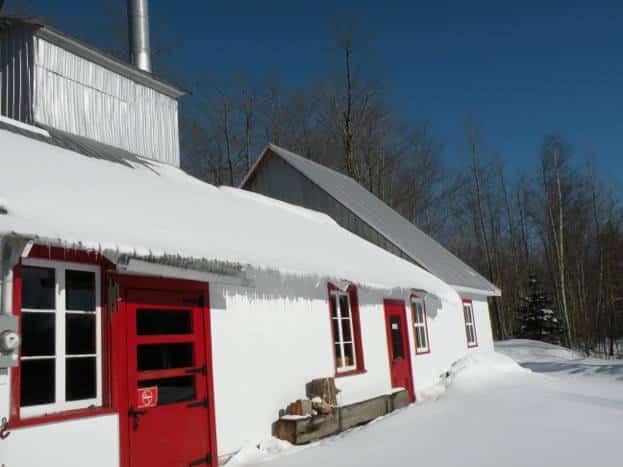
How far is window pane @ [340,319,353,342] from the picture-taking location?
9711 mm

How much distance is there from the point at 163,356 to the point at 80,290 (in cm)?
124

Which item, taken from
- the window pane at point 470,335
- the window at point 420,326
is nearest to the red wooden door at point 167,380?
the window at point 420,326

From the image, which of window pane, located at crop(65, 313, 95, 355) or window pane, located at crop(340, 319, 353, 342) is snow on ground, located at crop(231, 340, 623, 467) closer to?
window pane, located at crop(340, 319, 353, 342)

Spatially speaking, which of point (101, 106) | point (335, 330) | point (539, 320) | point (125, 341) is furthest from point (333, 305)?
point (539, 320)

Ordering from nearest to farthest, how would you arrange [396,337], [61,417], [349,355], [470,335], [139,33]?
[61,417]
[349,355]
[396,337]
[139,33]
[470,335]

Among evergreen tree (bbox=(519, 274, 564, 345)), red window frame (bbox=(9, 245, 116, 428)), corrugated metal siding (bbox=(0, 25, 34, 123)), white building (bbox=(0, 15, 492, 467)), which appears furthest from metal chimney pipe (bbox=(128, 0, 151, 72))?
evergreen tree (bbox=(519, 274, 564, 345))

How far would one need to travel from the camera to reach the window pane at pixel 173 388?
5.97 meters

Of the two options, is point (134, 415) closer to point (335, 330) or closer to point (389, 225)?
point (335, 330)

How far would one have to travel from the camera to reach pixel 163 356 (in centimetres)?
618

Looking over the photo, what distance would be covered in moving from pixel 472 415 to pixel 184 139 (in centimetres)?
1985

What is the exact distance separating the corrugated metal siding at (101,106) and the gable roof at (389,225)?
18.7 feet

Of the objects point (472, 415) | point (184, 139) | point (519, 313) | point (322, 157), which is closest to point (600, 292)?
point (519, 313)

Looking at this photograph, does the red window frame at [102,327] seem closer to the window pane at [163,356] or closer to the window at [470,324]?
A: the window pane at [163,356]

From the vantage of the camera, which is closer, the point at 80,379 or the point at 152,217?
the point at 80,379
